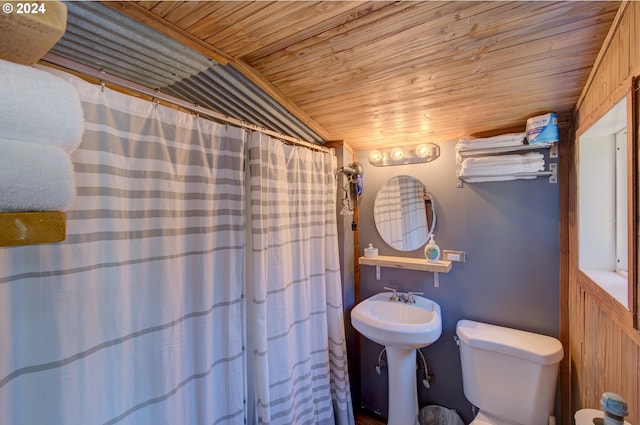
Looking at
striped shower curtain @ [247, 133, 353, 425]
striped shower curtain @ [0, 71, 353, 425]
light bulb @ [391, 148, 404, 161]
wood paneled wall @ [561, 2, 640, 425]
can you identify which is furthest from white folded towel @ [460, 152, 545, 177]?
A: striped shower curtain @ [0, 71, 353, 425]

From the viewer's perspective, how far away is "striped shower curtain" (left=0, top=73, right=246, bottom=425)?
29.5 inches

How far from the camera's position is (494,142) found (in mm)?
1584

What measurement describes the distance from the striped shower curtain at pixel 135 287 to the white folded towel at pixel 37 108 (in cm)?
51

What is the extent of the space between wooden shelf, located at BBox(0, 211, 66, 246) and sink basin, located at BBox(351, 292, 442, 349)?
148 centimetres

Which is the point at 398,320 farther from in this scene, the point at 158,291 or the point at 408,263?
the point at 158,291

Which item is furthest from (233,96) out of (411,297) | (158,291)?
(411,297)

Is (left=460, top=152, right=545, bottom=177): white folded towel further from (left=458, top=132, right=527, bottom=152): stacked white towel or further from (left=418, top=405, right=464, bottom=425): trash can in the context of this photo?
(left=418, top=405, right=464, bottom=425): trash can

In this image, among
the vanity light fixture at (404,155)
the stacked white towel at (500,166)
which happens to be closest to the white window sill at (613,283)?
the stacked white towel at (500,166)

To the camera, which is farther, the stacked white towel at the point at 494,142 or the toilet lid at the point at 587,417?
the stacked white towel at the point at 494,142

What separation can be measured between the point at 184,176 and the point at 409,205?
4.97 feet

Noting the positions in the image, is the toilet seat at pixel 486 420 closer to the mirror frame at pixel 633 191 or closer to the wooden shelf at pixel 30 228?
the mirror frame at pixel 633 191

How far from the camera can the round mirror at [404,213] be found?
1.88m

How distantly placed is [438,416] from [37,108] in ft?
8.01

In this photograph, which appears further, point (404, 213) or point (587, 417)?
→ point (404, 213)
